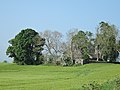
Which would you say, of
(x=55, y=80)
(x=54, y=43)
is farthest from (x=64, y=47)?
(x=55, y=80)

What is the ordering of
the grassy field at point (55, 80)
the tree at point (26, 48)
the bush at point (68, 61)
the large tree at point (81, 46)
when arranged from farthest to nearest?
1. the large tree at point (81, 46)
2. the tree at point (26, 48)
3. the bush at point (68, 61)
4. the grassy field at point (55, 80)

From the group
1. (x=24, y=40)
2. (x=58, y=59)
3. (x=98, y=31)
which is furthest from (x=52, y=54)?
(x=98, y=31)

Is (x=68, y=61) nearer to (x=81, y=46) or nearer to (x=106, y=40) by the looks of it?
(x=81, y=46)

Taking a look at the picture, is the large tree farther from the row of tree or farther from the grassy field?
the grassy field

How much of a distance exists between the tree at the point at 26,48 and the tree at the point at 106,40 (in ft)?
56.8

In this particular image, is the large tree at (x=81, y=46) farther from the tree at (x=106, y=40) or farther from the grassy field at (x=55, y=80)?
the grassy field at (x=55, y=80)

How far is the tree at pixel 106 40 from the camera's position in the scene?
98188 mm

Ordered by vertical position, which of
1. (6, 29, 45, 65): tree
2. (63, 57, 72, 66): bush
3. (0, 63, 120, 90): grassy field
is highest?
(6, 29, 45, 65): tree

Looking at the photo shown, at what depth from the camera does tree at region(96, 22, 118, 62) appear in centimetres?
9819

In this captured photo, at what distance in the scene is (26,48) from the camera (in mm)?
99000

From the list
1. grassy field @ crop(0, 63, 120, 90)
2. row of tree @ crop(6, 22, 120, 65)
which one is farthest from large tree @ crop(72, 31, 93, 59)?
grassy field @ crop(0, 63, 120, 90)

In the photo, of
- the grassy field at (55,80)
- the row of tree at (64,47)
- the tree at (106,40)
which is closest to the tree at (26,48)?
the row of tree at (64,47)

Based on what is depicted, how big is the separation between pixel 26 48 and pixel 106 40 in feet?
79.2

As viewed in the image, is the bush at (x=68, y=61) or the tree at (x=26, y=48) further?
the tree at (x=26, y=48)
